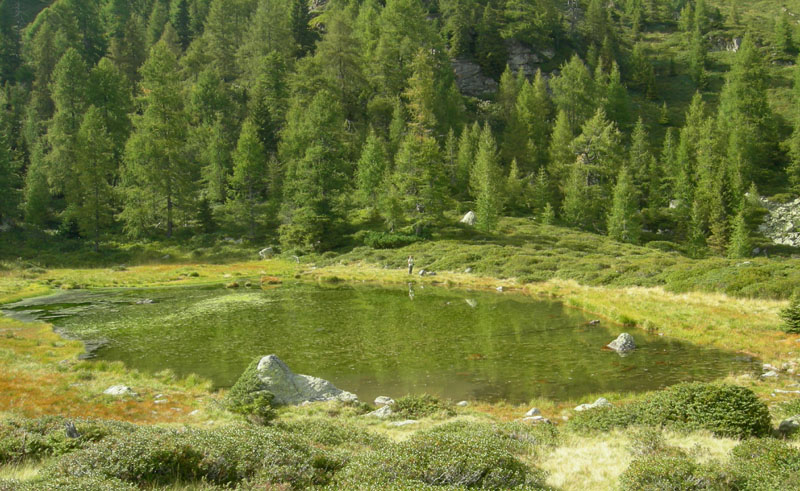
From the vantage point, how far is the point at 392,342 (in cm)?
2414

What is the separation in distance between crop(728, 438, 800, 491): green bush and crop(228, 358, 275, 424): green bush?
1004 cm

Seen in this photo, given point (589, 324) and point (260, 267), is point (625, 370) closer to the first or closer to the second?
point (589, 324)

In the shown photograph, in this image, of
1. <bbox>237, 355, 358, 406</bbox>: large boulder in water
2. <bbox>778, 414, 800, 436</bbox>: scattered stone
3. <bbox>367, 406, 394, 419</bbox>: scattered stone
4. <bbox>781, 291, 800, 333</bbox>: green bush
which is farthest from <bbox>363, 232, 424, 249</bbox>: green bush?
<bbox>778, 414, 800, 436</bbox>: scattered stone

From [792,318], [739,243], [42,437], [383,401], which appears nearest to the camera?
[42,437]

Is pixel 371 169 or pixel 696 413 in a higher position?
pixel 371 169

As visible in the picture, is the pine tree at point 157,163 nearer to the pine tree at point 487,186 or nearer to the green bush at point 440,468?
the pine tree at point 487,186

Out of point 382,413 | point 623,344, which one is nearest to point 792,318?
point 623,344

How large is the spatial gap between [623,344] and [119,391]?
2059 centimetres

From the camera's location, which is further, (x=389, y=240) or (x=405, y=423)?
(x=389, y=240)

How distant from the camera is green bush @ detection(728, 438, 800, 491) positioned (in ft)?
23.3

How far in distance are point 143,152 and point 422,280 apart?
45749 millimetres

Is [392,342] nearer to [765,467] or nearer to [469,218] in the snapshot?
[765,467]

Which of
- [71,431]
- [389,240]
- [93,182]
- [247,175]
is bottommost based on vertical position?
[389,240]

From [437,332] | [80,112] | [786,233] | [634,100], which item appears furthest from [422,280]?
[634,100]
